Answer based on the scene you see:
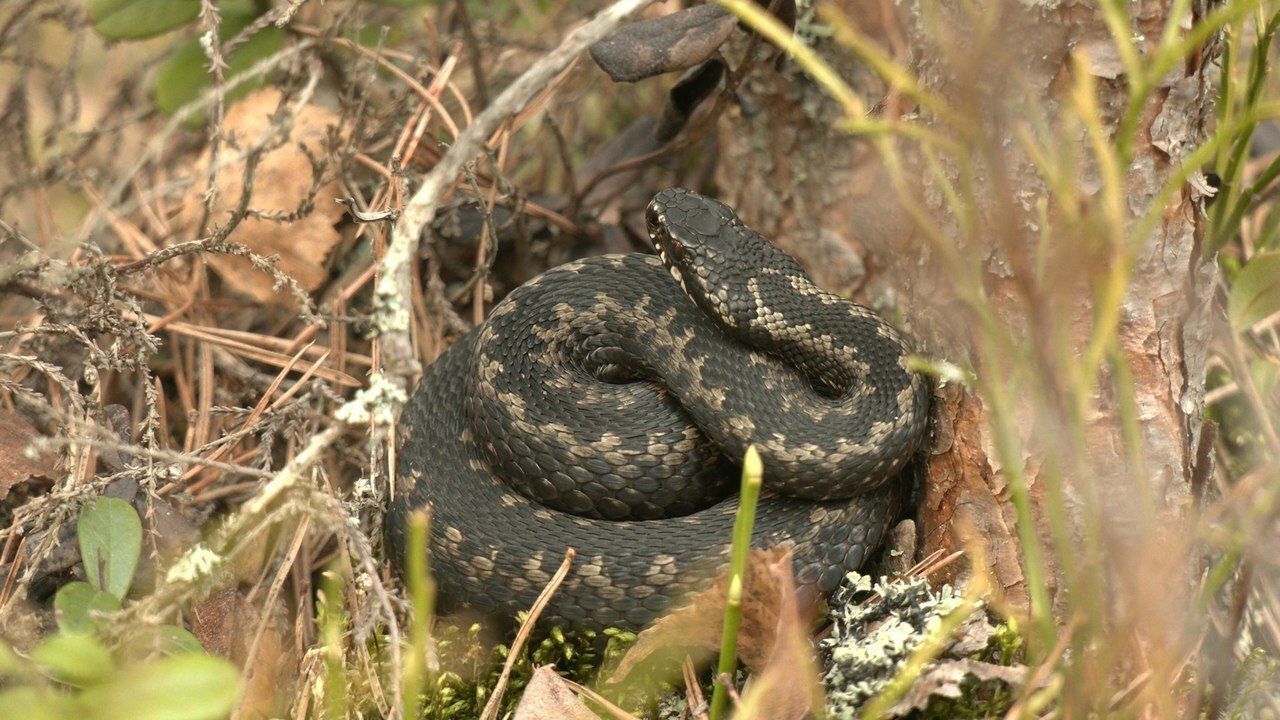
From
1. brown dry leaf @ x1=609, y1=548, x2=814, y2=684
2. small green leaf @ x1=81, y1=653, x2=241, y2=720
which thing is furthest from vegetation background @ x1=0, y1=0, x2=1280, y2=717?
brown dry leaf @ x1=609, y1=548, x2=814, y2=684

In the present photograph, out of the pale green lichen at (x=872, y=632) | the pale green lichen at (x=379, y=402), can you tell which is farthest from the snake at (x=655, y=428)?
the pale green lichen at (x=379, y=402)

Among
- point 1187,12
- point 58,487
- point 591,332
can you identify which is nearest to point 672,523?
point 591,332

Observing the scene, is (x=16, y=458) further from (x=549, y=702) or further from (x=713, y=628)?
(x=713, y=628)

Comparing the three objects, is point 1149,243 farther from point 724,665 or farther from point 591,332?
point 591,332

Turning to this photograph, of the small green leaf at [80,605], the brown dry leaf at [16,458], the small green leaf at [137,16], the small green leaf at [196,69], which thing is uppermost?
the small green leaf at [137,16]

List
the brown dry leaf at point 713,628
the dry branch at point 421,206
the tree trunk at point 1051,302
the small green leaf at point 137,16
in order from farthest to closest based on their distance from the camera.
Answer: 1. the small green leaf at point 137,16
2. the brown dry leaf at point 713,628
3. the tree trunk at point 1051,302
4. the dry branch at point 421,206

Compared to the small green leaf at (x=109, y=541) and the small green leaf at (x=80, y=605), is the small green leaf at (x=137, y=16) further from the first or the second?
the small green leaf at (x=80, y=605)
